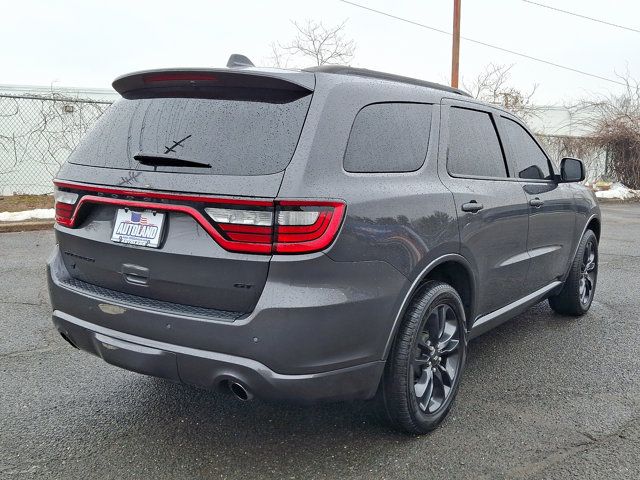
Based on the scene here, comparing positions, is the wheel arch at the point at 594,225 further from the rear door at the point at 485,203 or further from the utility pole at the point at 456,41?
the utility pole at the point at 456,41

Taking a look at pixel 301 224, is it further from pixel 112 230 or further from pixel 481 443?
pixel 481 443

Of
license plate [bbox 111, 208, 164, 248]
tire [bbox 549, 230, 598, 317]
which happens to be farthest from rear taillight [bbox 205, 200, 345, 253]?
tire [bbox 549, 230, 598, 317]

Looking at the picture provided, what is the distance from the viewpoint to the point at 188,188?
2.30 metres

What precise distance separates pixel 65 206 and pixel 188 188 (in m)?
0.87

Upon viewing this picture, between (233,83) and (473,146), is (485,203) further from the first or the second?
(233,83)

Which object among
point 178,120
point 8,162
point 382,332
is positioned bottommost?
point 8,162

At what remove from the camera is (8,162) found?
12180mm

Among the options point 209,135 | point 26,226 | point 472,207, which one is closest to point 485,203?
point 472,207

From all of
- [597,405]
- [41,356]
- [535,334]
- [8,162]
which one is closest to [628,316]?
[535,334]

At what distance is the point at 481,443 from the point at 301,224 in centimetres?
148

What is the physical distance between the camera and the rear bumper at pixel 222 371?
2.27 meters

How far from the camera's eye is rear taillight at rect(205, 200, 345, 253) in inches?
86.7

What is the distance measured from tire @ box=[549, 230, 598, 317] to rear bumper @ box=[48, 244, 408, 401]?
2.78 meters

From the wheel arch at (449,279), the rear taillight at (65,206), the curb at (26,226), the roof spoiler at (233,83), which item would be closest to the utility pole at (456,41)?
the curb at (26,226)
